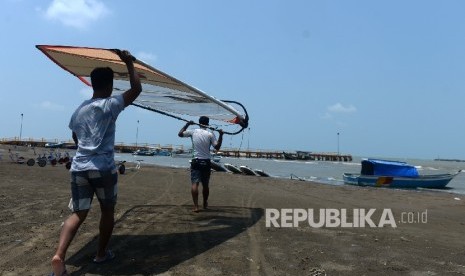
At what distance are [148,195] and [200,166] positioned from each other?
10.5ft

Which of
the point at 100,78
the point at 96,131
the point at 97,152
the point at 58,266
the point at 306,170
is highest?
the point at 100,78

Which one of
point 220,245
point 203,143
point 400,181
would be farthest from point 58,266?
point 400,181

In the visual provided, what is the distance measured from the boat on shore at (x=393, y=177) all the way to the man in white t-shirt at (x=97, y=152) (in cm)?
2386

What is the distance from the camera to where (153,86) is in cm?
740

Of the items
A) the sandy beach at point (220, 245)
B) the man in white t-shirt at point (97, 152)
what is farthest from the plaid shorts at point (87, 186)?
the sandy beach at point (220, 245)

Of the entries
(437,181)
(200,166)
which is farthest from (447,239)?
(437,181)

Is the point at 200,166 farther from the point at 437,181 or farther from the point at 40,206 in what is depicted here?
the point at 437,181

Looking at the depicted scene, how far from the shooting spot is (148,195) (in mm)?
10367

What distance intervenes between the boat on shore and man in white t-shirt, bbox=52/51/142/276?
23858 mm

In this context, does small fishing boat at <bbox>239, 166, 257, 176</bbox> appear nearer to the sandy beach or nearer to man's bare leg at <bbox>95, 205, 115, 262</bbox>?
the sandy beach

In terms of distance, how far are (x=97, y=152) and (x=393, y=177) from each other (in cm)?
2447

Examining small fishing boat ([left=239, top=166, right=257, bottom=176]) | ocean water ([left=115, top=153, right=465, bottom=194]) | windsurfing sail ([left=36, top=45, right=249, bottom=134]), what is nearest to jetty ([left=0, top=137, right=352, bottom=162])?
ocean water ([left=115, top=153, right=465, bottom=194])

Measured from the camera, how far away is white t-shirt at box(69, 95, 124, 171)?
3902mm

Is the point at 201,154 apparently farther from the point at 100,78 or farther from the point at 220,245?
the point at 100,78
